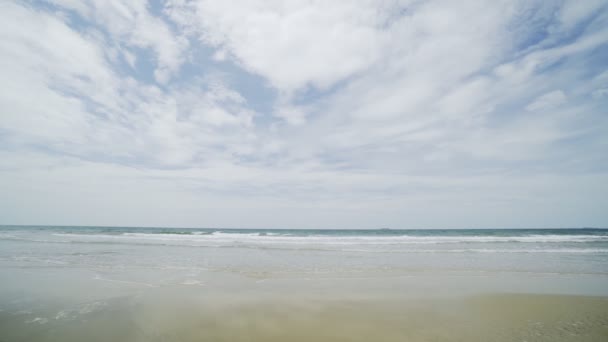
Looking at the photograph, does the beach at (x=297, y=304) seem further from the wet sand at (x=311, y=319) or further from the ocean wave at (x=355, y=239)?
the ocean wave at (x=355, y=239)

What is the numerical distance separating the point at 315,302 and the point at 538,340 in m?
4.13

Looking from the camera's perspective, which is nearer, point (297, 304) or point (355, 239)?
point (297, 304)

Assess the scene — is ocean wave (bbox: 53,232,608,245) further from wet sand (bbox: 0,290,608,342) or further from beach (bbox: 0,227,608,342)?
wet sand (bbox: 0,290,608,342)

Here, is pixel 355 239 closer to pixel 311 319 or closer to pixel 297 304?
pixel 297 304

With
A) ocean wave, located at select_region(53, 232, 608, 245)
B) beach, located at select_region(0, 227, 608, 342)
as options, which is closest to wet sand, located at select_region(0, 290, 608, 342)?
beach, located at select_region(0, 227, 608, 342)

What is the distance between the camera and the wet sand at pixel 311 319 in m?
4.43

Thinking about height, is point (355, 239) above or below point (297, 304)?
above

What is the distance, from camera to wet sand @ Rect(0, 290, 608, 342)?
4.43 metres

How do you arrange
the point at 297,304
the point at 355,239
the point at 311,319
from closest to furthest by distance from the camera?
1. the point at 311,319
2. the point at 297,304
3. the point at 355,239

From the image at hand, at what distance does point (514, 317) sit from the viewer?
213 inches

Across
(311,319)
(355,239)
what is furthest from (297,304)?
(355,239)

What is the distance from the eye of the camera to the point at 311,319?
515 cm

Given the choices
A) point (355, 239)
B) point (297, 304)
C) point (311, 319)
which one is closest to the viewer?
point (311, 319)

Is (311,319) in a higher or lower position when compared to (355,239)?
lower
